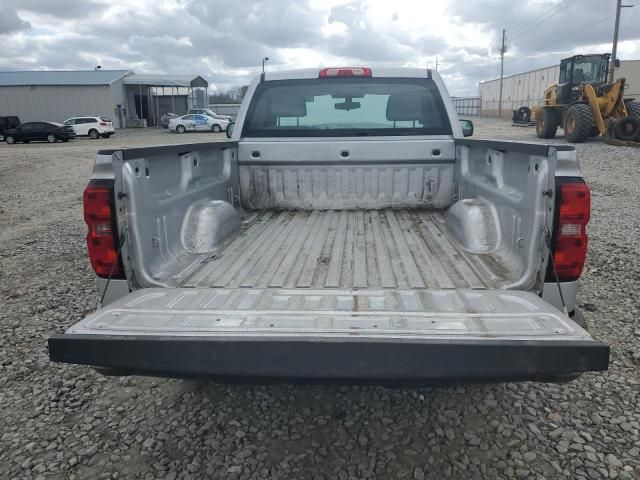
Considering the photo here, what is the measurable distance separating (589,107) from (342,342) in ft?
68.3

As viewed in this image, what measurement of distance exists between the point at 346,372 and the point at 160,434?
1540mm

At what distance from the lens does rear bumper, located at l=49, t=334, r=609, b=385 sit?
1943 millimetres

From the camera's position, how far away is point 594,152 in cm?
1681

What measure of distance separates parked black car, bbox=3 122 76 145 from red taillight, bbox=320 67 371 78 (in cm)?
3040

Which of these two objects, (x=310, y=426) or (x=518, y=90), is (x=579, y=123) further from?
(x=518, y=90)

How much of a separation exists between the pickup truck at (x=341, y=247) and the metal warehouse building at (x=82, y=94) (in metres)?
42.4

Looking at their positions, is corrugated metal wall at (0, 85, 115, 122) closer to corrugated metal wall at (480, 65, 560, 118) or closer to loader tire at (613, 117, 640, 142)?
loader tire at (613, 117, 640, 142)

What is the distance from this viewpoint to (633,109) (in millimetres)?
18797

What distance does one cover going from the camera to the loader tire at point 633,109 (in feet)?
61.0

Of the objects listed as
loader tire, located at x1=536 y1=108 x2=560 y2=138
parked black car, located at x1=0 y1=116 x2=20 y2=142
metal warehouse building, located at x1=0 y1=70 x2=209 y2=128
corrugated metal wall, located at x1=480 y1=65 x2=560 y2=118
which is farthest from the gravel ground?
corrugated metal wall, located at x1=480 y1=65 x2=560 y2=118

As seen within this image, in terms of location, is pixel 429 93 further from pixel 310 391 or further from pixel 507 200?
pixel 310 391

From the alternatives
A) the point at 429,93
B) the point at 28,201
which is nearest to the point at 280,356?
the point at 429,93

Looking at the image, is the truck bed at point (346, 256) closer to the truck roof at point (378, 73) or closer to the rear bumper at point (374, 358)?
the rear bumper at point (374, 358)

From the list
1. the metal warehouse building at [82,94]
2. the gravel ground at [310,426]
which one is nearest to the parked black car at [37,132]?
the metal warehouse building at [82,94]
